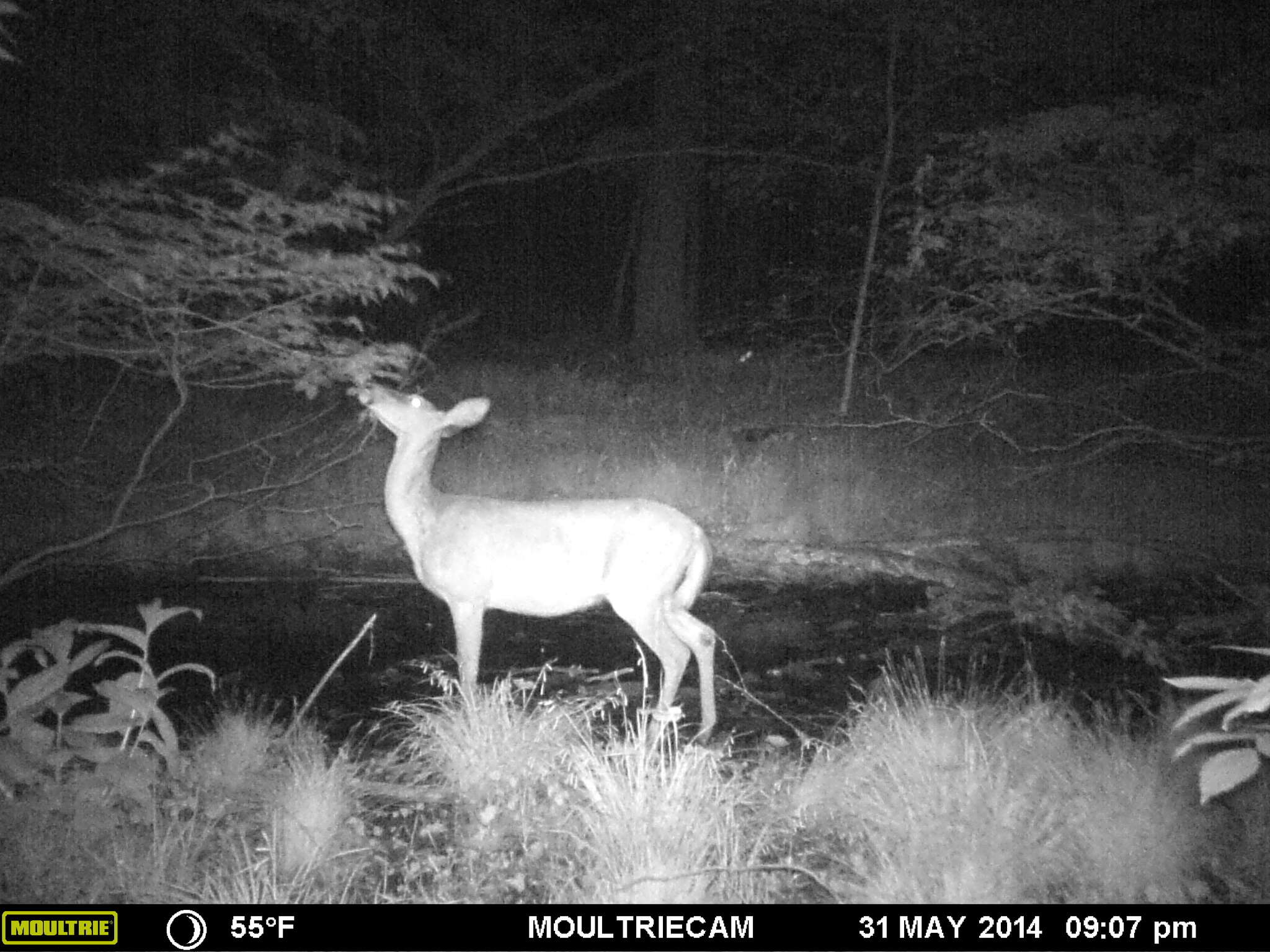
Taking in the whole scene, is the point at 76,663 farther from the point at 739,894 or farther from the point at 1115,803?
the point at 1115,803

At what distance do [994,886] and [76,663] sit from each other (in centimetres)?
332

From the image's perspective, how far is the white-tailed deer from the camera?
5.66 meters

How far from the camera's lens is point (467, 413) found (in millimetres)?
5770

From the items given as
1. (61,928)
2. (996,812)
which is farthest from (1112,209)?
(61,928)

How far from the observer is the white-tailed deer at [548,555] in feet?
18.6

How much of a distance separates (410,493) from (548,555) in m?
0.87

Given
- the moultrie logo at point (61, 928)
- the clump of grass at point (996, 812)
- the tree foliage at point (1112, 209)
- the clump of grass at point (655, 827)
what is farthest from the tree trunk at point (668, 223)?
the moultrie logo at point (61, 928)

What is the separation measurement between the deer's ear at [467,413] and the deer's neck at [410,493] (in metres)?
0.19

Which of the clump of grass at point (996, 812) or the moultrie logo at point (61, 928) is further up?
the clump of grass at point (996, 812)

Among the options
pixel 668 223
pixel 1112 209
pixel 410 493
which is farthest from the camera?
pixel 668 223

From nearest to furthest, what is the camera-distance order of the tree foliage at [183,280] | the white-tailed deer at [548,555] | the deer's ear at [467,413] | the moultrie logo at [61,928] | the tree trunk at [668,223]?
1. the moultrie logo at [61,928]
2. the tree foliage at [183,280]
3. the white-tailed deer at [548,555]
4. the deer's ear at [467,413]
5. the tree trunk at [668,223]

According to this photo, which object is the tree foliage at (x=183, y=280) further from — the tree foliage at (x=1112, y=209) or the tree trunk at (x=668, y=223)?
the tree trunk at (x=668, y=223)

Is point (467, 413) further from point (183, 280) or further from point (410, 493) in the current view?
point (183, 280)

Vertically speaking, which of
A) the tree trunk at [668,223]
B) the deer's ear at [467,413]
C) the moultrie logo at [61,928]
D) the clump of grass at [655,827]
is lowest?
the moultrie logo at [61,928]
